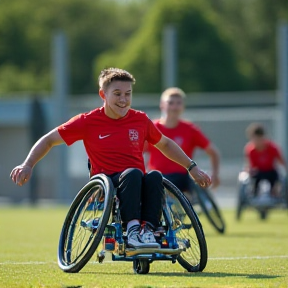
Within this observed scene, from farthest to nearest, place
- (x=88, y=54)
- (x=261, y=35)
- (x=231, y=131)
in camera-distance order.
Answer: (x=88, y=54), (x=261, y=35), (x=231, y=131)

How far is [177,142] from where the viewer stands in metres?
13.3

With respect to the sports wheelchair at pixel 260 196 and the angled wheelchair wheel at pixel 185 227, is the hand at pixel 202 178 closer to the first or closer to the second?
the angled wheelchair wheel at pixel 185 227

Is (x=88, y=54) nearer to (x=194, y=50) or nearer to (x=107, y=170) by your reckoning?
(x=194, y=50)

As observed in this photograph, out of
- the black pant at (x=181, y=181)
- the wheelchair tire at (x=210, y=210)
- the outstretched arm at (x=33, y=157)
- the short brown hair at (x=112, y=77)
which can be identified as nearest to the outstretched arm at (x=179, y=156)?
the short brown hair at (x=112, y=77)

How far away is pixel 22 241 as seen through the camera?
12.2m

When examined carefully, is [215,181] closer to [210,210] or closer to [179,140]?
[179,140]

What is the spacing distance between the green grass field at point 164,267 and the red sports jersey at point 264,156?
15.2 feet

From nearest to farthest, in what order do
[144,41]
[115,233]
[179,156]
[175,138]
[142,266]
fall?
[115,233] < [142,266] < [179,156] < [175,138] < [144,41]

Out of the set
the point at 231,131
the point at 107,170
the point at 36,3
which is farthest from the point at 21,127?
the point at 36,3

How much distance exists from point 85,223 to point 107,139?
2.25 ft

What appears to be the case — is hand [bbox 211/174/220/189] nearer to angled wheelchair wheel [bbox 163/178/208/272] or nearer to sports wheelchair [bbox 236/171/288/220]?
sports wheelchair [bbox 236/171/288/220]

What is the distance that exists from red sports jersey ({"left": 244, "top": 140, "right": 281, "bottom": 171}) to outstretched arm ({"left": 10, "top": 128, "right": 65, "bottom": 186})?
34.3ft

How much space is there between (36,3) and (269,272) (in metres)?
55.5

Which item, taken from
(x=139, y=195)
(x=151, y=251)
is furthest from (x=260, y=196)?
(x=151, y=251)
